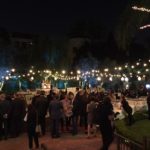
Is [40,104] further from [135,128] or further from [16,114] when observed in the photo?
[135,128]

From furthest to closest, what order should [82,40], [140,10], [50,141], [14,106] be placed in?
[82,40]
[140,10]
[14,106]
[50,141]

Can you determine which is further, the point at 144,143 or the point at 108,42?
the point at 108,42

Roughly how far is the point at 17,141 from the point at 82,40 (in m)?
62.8

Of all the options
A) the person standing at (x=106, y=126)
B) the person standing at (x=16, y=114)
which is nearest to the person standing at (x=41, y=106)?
the person standing at (x=16, y=114)

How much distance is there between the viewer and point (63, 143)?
61.6 feet

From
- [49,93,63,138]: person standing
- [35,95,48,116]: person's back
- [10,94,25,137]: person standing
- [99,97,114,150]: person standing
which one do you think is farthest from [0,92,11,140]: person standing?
[99,97,114,150]: person standing

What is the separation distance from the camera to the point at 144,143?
9797mm

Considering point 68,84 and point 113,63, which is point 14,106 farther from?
point 113,63

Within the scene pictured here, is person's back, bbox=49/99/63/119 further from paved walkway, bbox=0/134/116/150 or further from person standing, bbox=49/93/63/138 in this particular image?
paved walkway, bbox=0/134/116/150

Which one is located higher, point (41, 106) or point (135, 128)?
point (41, 106)

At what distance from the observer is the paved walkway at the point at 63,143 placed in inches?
689

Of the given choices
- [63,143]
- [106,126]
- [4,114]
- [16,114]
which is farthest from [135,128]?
[4,114]

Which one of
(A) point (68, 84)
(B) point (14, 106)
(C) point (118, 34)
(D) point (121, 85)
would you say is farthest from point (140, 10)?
(A) point (68, 84)

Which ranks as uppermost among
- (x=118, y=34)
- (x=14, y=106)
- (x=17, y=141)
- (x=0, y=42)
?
(x=0, y=42)
